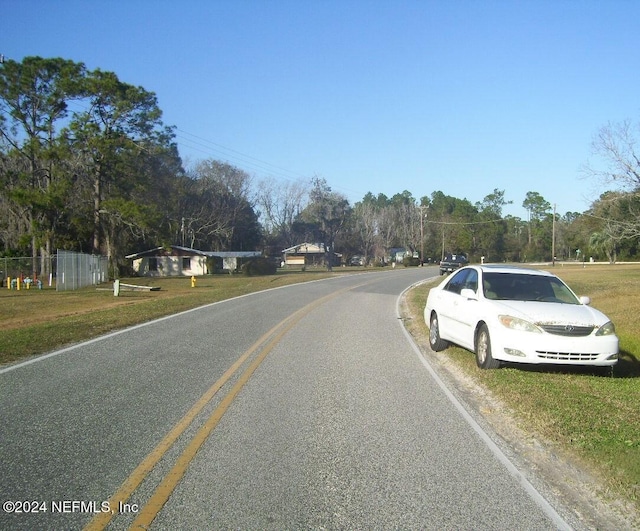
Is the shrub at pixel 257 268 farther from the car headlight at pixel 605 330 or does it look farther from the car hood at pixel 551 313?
the car headlight at pixel 605 330

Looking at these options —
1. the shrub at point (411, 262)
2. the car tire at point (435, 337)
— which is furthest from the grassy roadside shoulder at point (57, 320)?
the shrub at point (411, 262)

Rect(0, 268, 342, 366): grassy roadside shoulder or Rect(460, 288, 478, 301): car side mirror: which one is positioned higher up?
Rect(460, 288, 478, 301): car side mirror

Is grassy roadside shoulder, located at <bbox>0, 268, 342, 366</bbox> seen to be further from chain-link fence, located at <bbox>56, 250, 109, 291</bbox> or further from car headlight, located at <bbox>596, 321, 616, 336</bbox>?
car headlight, located at <bbox>596, 321, 616, 336</bbox>

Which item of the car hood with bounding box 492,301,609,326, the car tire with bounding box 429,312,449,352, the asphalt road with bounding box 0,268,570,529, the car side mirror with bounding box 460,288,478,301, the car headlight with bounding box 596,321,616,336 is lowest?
the asphalt road with bounding box 0,268,570,529

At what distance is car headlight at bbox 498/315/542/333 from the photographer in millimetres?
9008

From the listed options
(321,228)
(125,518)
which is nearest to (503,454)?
(125,518)

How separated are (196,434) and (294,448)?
1.04 m

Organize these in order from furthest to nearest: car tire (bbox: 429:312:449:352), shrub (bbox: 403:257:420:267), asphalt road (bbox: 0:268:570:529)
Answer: shrub (bbox: 403:257:420:267) < car tire (bbox: 429:312:449:352) < asphalt road (bbox: 0:268:570:529)

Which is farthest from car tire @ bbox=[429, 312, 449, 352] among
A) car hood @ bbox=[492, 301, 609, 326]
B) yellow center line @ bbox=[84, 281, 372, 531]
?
yellow center line @ bbox=[84, 281, 372, 531]

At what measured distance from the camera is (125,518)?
435 centimetres

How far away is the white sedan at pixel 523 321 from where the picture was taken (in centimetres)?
894

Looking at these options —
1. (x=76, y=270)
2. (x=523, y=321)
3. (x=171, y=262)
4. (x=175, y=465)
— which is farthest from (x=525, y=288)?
(x=171, y=262)

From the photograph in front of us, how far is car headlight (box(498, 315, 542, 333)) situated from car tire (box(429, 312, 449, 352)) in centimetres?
286

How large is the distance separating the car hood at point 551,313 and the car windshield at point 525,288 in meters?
0.44
